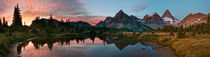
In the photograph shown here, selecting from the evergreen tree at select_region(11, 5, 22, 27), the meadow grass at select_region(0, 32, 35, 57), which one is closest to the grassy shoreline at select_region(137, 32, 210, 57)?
the meadow grass at select_region(0, 32, 35, 57)

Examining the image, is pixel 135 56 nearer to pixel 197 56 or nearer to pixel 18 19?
pixel 197 56

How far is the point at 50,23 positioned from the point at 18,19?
5266 centimetres

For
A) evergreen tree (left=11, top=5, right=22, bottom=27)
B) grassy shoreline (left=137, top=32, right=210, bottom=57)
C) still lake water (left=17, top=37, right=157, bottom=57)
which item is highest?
evergreen tree (left=11, top=5, right=22, bottom=27)

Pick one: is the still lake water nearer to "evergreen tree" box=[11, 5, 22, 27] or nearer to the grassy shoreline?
the grassy shoreline

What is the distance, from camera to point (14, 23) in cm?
9444

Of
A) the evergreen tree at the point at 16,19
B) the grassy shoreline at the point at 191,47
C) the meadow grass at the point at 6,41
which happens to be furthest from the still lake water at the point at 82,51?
the evergreen tree at the point at 16,19

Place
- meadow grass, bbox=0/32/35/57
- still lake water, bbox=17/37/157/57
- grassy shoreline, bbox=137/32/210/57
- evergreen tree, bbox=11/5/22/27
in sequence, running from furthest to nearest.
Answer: evergreen tree, bbox=11/5/22/27
still lake water, bbox=17/37/157/57
meadow grass, bbox=0/32/35/57
grassy shoreline, bbox=137/32/210/57

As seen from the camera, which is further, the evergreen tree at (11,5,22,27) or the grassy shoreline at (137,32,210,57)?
the evergreen tree at (11,5,22,27)

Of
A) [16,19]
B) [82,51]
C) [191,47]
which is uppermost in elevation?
[16,19]

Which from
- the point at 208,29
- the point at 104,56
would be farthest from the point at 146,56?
the point at 208,29

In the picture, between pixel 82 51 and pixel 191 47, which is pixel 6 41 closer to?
pixel 82 51

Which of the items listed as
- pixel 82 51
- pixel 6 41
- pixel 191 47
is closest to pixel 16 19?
pixel 6 41

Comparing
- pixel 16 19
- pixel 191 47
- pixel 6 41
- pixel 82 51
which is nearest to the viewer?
pixel 191 47

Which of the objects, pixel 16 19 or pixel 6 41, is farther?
pixel 16 19
